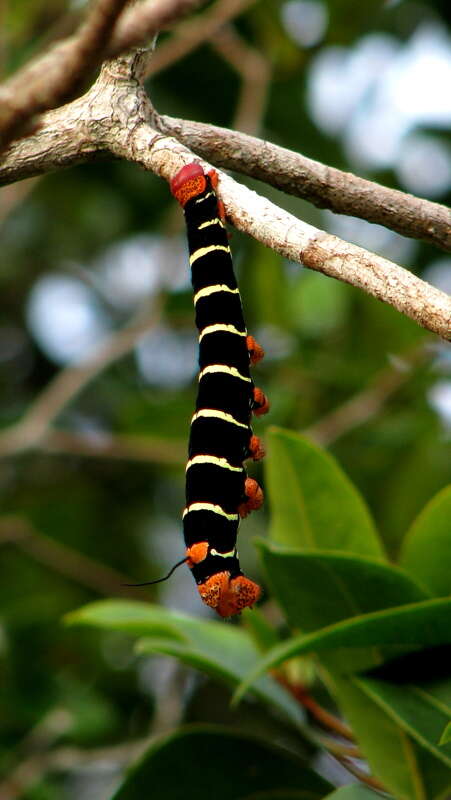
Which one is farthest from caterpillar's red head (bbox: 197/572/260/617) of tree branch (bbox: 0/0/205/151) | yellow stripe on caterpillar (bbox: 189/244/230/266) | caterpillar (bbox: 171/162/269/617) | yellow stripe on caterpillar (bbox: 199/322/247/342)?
tree branch (bbox: 0/0/205/151)

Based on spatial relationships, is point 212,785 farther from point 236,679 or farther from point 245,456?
point 245,456

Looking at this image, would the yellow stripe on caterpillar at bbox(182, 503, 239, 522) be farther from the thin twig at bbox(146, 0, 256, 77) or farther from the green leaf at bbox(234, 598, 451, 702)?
the thin twig at bbox(146, 0, 256, 77)

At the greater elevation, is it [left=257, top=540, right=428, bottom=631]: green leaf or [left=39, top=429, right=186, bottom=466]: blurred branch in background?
[left=39, top=429, right=186, bottom=466]: blurred branch in background

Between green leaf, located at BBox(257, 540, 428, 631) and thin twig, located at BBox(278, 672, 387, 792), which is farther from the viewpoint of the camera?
thin twig, located at BBox(278, 672, 387, 792)

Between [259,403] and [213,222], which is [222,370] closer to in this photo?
[259,403]

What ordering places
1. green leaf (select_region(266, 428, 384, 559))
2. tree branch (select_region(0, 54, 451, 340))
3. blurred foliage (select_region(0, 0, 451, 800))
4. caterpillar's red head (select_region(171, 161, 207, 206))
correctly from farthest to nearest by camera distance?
blurred foliage (select_region(0, 0, 451, 800)) < green leaf (select_region(266, 428, 384, 559)) < caterpillar's red head (select_region(171, 161, 207, 206)) < tree branch (select_region(0, 54, 451, 340))

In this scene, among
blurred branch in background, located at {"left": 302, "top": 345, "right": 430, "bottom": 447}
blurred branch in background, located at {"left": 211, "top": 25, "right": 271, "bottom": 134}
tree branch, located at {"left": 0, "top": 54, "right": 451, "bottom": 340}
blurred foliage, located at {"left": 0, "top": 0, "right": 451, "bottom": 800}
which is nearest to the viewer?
tree branch, located at {"left": 0, "top": 54, "right": 451, "bottom": 340}

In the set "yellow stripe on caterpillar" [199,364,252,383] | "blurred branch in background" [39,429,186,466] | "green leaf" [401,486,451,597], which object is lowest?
"green leaf" [401,486,451,597]
